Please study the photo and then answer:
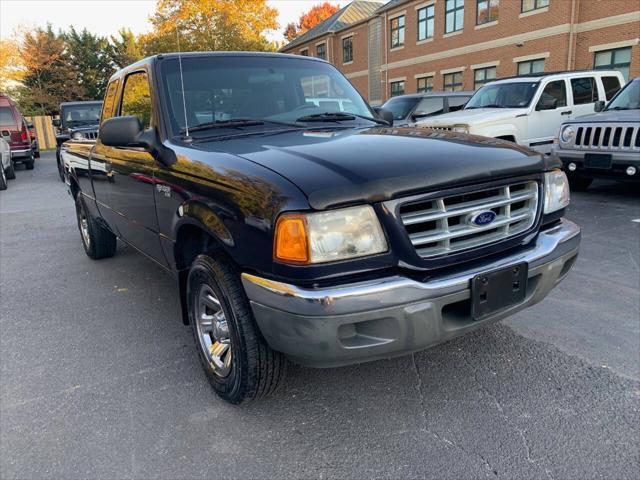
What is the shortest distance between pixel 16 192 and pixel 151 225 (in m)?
10.4

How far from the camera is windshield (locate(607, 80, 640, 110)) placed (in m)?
8.04

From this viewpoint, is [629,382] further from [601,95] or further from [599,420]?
[601,95]

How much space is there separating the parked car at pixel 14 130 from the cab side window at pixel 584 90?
624 inches

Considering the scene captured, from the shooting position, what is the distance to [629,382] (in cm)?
287

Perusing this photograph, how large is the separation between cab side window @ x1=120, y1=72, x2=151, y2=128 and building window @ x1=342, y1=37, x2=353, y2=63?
102 ft

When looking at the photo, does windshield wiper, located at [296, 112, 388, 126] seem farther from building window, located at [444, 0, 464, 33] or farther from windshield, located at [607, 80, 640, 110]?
building window, located at [444, 0, 464, 33]

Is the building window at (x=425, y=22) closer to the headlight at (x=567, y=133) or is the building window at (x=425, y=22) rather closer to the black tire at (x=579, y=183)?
the black tire at (x=579, y=183)

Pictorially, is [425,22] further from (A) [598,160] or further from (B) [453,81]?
(A) [598,160]

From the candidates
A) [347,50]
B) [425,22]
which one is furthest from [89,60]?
[425,22]

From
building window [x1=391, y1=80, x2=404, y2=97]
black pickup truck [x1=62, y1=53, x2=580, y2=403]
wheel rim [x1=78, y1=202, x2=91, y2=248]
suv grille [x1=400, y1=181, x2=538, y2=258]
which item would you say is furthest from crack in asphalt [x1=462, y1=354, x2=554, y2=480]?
building window [x1=391, y1=80, x2=404, y2=97]

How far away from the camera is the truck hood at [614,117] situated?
739cm

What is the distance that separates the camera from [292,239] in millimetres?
2102

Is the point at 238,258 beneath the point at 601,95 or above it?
beneath

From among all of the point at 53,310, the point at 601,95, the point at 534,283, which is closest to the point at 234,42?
the point at 601,95
